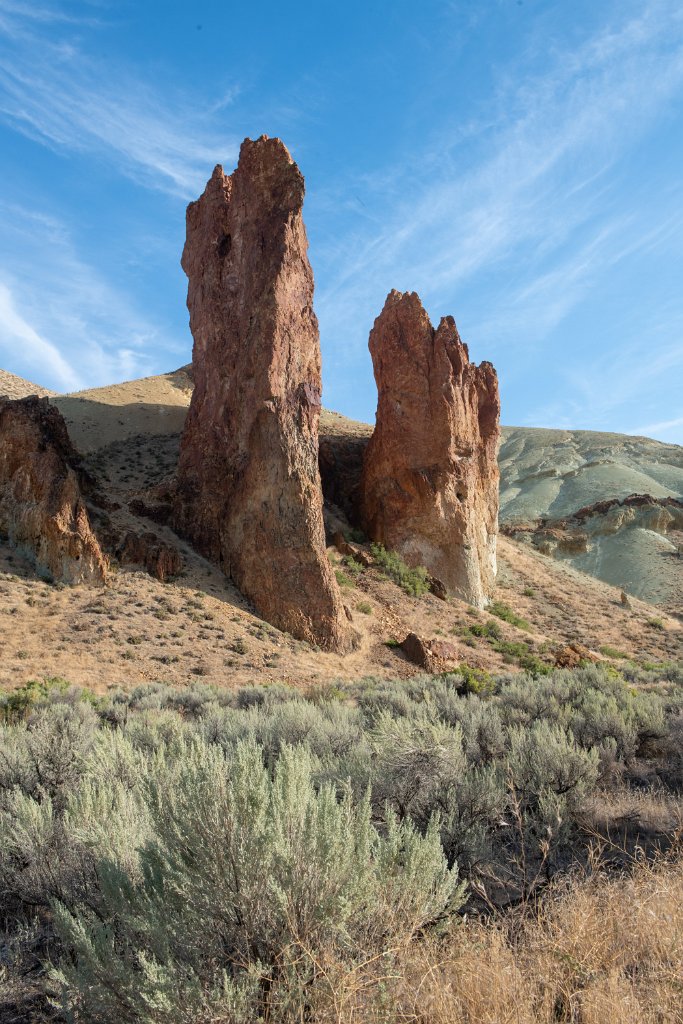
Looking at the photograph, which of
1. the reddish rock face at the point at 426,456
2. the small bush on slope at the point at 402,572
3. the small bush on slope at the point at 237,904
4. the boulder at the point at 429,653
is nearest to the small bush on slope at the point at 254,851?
the small bush on slope at the point at 237,904

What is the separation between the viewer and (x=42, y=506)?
63.3 feet

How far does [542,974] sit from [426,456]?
25581 millimetres

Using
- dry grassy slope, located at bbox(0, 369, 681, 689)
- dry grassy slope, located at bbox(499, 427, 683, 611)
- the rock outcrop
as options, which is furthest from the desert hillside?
the rock outcrop

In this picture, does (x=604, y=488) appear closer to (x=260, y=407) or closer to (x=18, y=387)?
(x=260, y=407)

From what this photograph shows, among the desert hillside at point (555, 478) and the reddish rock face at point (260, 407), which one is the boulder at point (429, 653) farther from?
the desert hillside at point (555, 478)

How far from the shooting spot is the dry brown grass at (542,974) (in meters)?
2.31

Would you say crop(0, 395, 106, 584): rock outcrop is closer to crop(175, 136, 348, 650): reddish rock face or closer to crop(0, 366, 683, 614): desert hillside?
crop(175, 136, 348, 650): reddish rock face

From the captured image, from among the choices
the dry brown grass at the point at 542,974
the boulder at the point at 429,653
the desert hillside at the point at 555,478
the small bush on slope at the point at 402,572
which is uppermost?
the desert hillside at the point at 555,478

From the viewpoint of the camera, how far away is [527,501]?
67312mm

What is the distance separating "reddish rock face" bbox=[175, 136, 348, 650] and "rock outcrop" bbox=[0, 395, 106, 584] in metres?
5.01

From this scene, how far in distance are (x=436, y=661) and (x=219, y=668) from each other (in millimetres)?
7855

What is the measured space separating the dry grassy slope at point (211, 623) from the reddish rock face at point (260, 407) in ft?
4.55

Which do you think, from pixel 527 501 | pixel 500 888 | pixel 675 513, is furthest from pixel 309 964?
pixel 527 501

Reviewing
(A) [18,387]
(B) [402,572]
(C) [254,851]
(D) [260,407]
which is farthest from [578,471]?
(C) [254,851]
